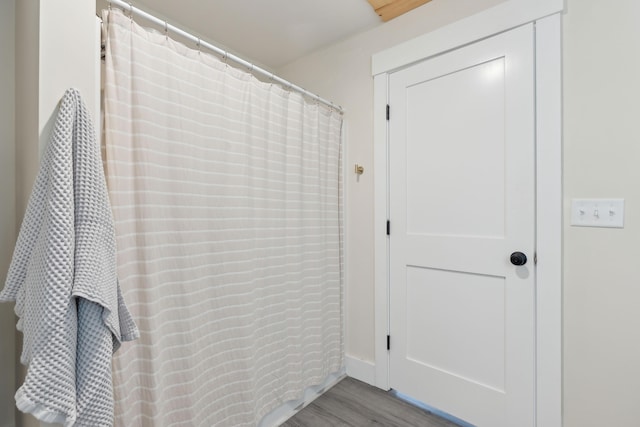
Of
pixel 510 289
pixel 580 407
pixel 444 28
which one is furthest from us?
pixel 444 28

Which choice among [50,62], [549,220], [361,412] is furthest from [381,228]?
[50,62]

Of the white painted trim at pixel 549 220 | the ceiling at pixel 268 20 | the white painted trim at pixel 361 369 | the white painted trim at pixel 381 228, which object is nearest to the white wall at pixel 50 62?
the ceiling at pixel 268 20

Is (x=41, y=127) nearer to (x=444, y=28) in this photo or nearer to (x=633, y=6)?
(x=444, y=28)

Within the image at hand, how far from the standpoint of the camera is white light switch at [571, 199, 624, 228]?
117 centimetres

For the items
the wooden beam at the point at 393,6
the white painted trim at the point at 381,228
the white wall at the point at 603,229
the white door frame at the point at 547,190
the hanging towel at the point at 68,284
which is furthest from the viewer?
the white painted trim at the point at 381,228

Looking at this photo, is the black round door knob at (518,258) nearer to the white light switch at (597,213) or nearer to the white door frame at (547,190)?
the white door frame at (547,190)

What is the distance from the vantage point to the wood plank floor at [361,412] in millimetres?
1568

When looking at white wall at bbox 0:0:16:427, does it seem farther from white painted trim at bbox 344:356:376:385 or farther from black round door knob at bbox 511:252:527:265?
black round door knob at bbox 511:252:527:265

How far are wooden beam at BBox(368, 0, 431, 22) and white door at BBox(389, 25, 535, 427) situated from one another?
350mm

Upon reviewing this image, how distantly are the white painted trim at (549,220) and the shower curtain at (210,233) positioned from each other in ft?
3.74

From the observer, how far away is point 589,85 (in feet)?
4.04

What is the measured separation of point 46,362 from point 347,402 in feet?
5.18

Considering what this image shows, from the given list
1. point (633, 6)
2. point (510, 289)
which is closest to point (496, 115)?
point (633, 6)

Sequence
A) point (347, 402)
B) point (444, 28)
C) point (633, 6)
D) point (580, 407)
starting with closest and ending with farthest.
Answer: point (633, 6)
point (580, 407)
point (444, 28)
point (347, 402)
